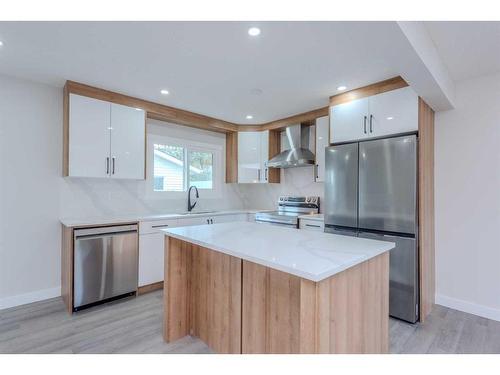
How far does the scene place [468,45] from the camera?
2131 mm

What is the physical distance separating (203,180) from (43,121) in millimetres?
2282

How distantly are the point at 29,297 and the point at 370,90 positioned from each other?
170 inches

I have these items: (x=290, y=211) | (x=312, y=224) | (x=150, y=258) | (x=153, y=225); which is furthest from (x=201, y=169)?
(x=312, y=224)

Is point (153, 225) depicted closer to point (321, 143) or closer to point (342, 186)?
point (342, 186)

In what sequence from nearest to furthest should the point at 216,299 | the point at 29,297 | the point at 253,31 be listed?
the point at 253,31, the point at 216,299, the point at 29,297

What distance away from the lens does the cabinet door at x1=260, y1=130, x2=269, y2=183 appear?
447 centimetres

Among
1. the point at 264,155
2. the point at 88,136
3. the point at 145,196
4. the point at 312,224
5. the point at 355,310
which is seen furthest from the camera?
the point at 264,155

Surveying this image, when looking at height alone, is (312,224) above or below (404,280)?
above

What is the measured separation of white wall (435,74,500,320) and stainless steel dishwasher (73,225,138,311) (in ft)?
11.3

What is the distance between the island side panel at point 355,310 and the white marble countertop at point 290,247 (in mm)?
76

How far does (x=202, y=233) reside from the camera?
2033 mm

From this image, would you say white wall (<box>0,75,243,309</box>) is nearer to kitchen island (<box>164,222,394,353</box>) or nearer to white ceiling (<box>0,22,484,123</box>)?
white ceiling (<box>0,22,484,123</box>)

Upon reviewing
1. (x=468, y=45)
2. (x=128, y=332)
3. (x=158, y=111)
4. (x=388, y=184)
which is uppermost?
(x=468, y=45)

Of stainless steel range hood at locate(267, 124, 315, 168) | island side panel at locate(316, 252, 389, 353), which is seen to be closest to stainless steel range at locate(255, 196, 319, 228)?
stainless steel range hood at locate(267, 124, 315, 168)
